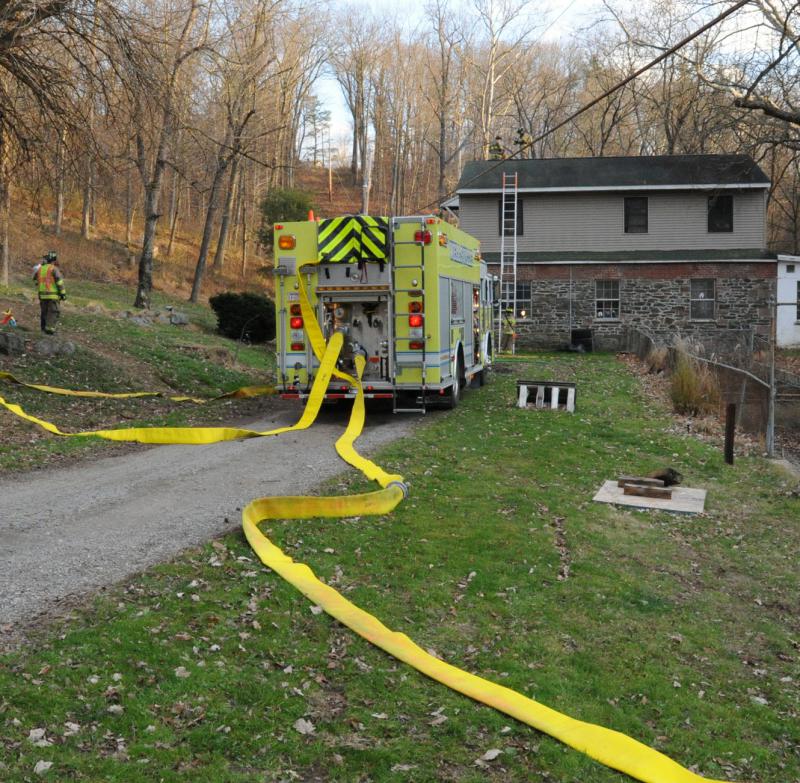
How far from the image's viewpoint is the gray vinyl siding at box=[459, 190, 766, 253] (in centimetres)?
Answer: 3506

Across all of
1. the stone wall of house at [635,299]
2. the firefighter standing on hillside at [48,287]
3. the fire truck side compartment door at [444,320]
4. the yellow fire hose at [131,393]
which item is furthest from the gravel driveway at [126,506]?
the stone wall of house at [635,299]

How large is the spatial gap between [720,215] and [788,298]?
4.22 metres

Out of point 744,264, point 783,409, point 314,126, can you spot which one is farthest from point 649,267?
point 314,126

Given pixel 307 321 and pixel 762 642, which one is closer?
pixel 762 642

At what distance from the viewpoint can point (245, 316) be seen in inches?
1107

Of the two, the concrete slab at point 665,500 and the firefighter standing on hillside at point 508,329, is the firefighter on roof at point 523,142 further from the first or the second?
the firefighter standing on hillside at point 508,329

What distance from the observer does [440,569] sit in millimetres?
7312

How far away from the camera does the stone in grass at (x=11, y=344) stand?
51.6 feet

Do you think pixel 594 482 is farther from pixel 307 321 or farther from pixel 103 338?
pixel 103 338

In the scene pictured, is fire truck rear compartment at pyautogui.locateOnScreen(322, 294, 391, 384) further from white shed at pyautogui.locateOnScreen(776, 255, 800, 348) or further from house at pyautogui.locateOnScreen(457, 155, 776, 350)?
white shed at pyautogui.locateOnScreen(776, 255, 800, 348)

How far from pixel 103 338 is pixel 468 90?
4559 centimetres

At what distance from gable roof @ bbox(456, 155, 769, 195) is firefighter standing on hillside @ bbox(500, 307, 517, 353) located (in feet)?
15.9


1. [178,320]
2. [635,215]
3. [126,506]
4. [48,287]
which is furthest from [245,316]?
[126,506]

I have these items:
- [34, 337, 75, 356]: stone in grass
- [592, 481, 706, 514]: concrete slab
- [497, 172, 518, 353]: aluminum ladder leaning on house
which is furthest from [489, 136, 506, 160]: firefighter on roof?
[592, 481, 706, 514]: concrete slab
